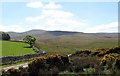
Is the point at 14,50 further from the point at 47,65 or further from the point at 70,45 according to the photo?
the point at 70,45

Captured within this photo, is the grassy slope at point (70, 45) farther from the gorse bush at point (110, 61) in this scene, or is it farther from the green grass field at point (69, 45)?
the gorse bush at point (110, 61)

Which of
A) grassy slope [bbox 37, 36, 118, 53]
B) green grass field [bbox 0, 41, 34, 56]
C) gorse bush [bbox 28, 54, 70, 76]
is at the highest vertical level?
gorse bush [bbox 28, 54, 70, 76]

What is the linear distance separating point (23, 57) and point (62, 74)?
2456cm

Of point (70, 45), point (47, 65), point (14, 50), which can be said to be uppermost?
point (47, 65)

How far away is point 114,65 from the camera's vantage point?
88.6ft

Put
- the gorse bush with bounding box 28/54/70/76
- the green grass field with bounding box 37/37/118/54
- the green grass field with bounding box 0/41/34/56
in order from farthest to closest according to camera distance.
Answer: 1. the green grass field with bounding box 37/37/118/54
2. the green grass field with bounding box 0/41/34/56
3. the gorse bush with bounding box 28/54/70/76


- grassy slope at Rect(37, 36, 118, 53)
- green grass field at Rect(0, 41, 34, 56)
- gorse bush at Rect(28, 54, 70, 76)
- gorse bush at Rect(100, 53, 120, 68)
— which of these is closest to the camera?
gorse bush at Rect(28, 54, 70, 76)

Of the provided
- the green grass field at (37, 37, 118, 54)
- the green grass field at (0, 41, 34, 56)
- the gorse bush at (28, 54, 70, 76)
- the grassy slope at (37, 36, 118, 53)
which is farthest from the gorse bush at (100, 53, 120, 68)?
the grassy slope at (37, 36, 118, 53)

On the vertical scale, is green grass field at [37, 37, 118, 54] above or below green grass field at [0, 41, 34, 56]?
below

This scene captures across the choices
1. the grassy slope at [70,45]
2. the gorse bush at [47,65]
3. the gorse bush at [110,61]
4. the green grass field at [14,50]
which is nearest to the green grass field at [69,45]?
the grassy slope at [70,45]

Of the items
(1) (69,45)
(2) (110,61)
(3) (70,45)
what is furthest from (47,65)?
(3) (70,45)

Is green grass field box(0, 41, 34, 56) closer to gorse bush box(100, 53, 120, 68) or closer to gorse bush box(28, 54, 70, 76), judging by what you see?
gorse bush box(28, 54, 70, 76)

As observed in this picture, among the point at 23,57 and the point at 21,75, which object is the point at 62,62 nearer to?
the point at 21,75

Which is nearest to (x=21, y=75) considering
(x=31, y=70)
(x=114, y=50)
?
(x=31, y=70)
